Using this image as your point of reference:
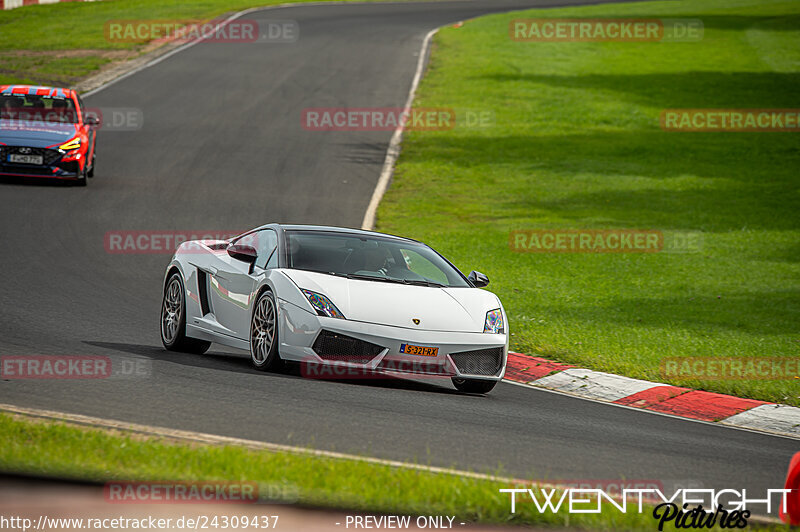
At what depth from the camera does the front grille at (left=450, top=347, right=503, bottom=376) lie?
375 inches

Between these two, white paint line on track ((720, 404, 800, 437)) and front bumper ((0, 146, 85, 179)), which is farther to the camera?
front bumper ((0, 146, 85, 179))

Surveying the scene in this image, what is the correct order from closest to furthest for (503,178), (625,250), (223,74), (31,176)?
(625,250) < (31,176) < (503,178) < (223,74)

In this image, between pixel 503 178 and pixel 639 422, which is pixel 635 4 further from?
pixel 639 422

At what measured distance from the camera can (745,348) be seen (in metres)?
12.6

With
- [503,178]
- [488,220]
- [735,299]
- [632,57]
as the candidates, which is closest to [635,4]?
[632,57]

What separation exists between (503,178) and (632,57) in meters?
22.6

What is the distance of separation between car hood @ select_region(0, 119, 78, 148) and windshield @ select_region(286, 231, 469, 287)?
12.3 meters

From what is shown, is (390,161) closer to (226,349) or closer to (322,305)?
(226,349)

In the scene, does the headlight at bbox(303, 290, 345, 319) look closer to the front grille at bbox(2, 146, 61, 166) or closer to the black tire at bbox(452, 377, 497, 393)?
the black tire at bbox(452, 377, 497, 393)

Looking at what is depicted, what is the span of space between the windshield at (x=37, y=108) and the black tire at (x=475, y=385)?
571 inches

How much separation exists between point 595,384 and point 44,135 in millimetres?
14207

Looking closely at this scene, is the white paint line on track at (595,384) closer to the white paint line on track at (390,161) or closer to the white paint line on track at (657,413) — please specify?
the white paint line on track at (657,413)

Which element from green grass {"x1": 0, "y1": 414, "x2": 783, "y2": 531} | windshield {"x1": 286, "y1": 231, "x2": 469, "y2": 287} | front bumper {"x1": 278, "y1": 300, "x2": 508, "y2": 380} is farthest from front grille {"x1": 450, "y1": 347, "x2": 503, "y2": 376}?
green grass {"x1": 0, "y1": 414, "x2": 783, "y2": 531}

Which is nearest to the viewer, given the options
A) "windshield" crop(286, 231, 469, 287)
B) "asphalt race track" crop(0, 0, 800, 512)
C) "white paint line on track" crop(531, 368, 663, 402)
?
"asphalt race track" crop(0, 0, 800, 512)
